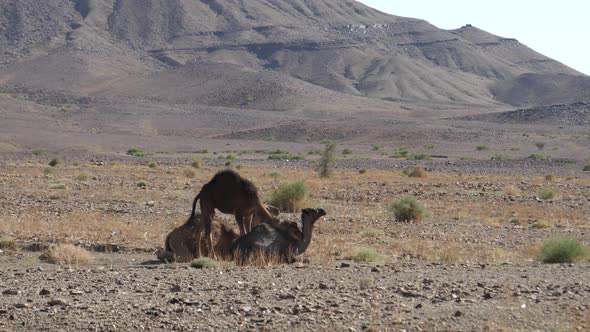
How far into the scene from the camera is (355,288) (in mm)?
11734

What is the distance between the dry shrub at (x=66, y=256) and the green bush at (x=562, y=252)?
7305mm

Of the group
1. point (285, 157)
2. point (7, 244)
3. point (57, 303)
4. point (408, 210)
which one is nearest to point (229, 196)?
point (7, 244)

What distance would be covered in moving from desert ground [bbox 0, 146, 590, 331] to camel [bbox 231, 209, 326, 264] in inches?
16.3

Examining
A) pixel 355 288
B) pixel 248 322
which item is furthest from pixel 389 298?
pixel 248 322

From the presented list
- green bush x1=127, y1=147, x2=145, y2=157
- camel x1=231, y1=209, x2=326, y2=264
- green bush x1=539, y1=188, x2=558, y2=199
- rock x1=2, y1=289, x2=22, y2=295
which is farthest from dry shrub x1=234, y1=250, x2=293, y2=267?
green bush x1=127, y1=147, x2=145, y2=157

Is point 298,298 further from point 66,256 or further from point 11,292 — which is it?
point 66,256

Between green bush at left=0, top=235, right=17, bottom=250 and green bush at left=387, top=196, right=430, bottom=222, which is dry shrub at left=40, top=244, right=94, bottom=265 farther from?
green bush at left=387, top=196, right=430, bottom=222

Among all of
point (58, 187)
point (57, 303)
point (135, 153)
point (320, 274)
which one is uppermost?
point (320, 274)

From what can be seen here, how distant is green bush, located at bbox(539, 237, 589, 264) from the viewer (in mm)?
15102

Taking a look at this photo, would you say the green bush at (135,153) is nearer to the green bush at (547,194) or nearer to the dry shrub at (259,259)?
the green bush at (547,194)

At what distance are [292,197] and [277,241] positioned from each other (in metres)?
12.3

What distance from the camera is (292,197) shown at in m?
26.9

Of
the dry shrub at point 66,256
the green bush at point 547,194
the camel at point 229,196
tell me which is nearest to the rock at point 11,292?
the dry shrub at point 66,256

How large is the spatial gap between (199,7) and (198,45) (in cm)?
1984
